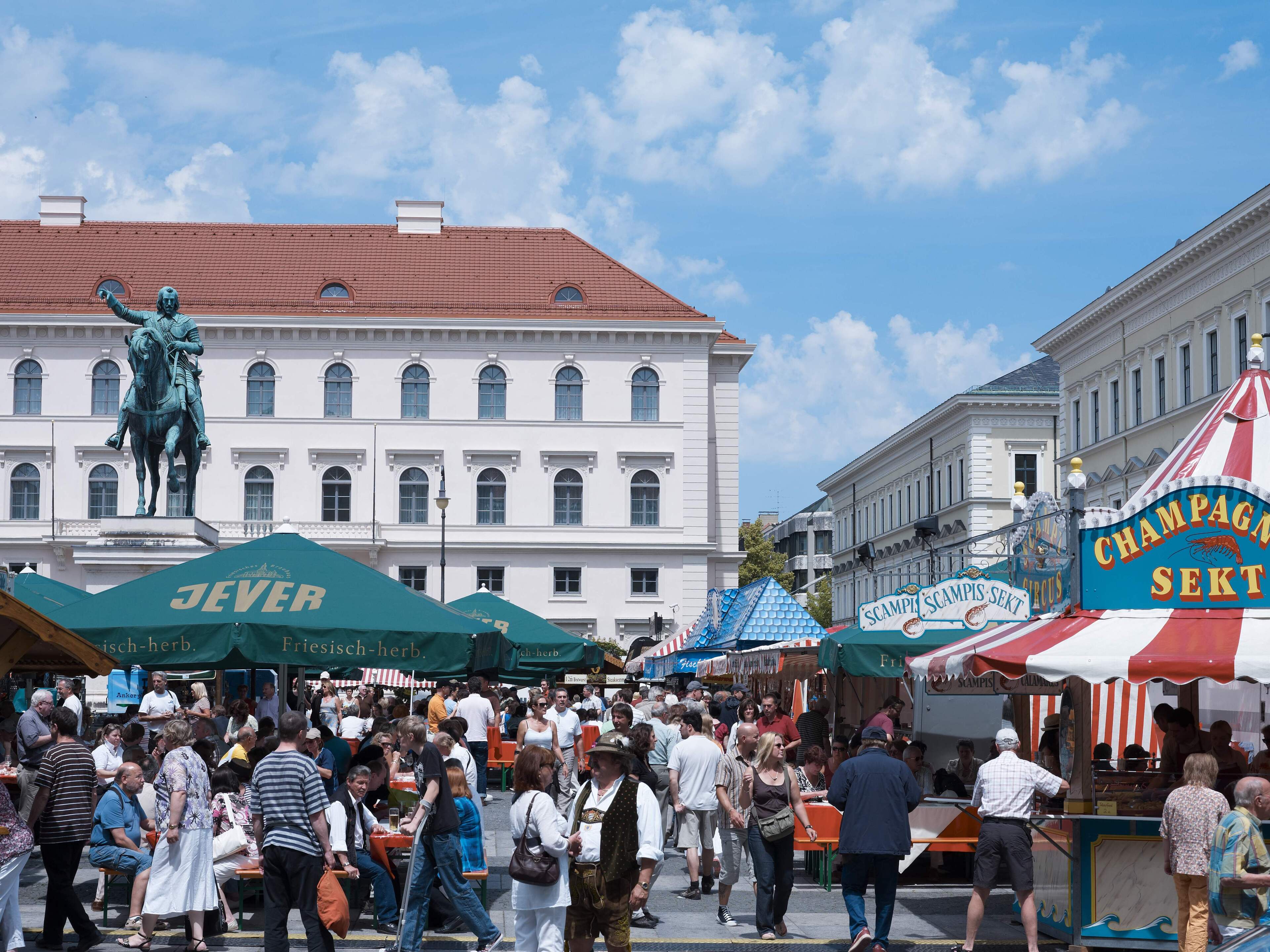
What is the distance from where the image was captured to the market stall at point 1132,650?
35.6ft

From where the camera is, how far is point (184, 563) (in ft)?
41.4

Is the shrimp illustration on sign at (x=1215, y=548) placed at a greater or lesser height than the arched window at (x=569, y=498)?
lesser

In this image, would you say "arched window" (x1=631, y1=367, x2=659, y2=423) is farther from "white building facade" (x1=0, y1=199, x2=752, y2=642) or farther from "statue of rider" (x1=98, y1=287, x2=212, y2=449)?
"statue of rider" (x1=98, y1=287, x2=212, y2=449)

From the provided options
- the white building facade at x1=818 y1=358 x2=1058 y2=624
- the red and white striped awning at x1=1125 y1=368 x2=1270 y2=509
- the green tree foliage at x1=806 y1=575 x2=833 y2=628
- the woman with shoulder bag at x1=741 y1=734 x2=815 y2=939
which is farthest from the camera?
the green tree foliage at x1=806 y1=575 x2=833 y2=628

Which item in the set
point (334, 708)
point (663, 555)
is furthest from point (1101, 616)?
point (663, 555)

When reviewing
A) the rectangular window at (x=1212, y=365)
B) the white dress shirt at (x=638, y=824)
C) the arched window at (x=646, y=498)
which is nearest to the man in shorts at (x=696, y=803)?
the white dress shirt at (x=638, y=824)

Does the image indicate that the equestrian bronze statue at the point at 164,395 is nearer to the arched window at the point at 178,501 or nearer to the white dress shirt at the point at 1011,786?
the white dress shirt at the point at 1011,786

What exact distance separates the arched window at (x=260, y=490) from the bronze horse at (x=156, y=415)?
2907 cm

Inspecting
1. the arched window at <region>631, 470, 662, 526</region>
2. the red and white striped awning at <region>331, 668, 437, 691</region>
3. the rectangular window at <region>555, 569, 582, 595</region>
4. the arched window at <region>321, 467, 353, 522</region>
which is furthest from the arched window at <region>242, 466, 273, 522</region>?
the red and white striped awning at <region>331, 668, 437, 691</region>

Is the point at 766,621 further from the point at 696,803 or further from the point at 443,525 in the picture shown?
the point at 443,525

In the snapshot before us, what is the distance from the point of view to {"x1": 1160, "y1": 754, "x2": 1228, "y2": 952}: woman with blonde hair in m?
9.80

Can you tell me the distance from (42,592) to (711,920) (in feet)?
37.5

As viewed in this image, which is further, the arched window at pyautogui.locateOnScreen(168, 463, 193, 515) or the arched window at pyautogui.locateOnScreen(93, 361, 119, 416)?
the arched window at pyautogui.locateOnScreen(93, 361, 119, 416)

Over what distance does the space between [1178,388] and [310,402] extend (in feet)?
105
